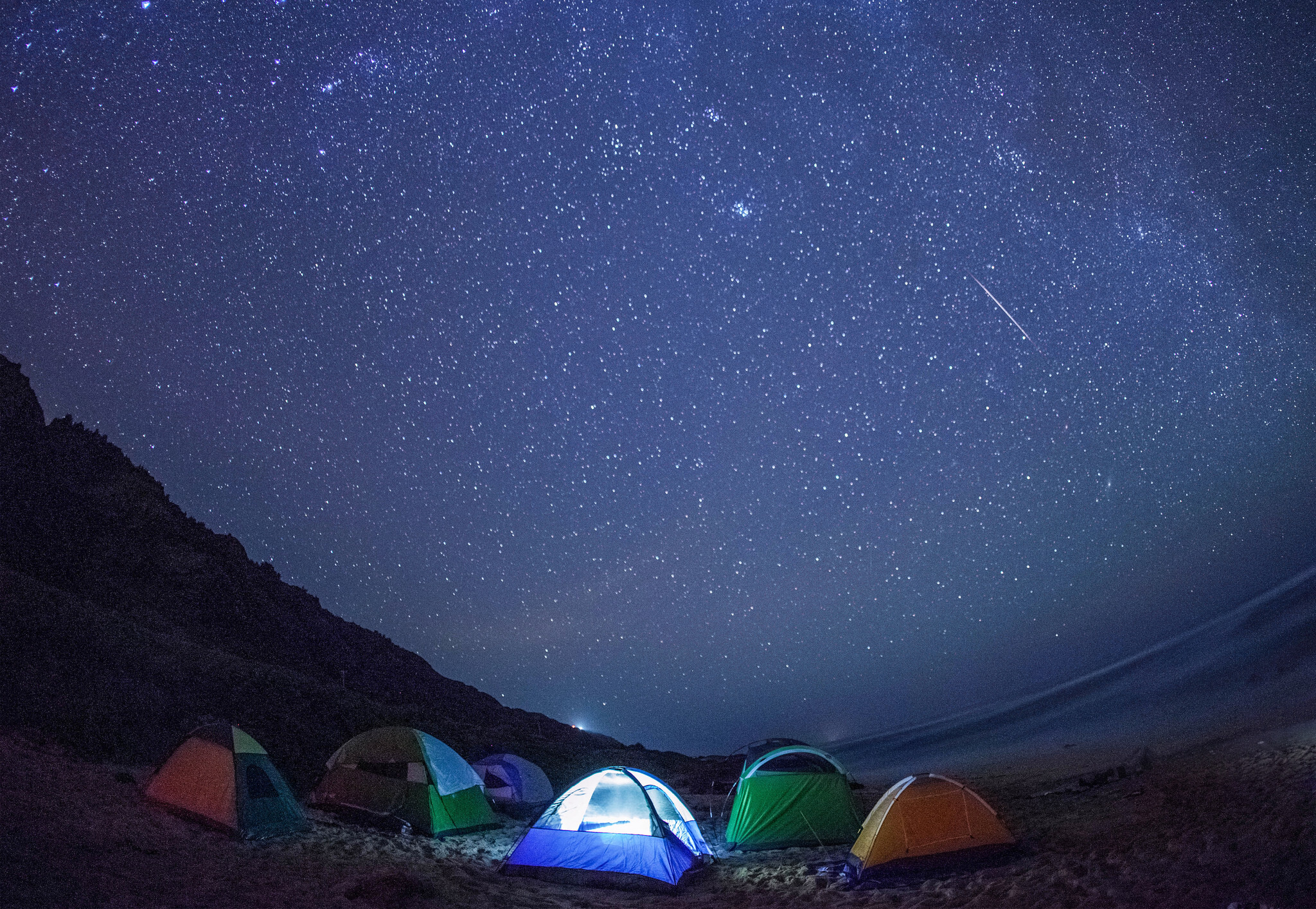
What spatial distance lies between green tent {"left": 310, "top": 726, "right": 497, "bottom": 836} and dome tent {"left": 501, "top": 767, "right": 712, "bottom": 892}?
9.95 ft

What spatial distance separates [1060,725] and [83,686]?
62596 mm

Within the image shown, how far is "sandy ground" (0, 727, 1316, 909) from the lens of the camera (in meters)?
8.41

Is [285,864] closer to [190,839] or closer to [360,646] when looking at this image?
[190,839]

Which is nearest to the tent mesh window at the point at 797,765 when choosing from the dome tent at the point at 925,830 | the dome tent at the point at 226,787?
the dome tent at the point at 925,830

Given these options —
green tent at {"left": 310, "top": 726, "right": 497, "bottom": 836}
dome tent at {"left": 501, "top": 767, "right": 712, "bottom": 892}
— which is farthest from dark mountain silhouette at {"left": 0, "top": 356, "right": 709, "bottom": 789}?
dome tent at {"left": 501, "top": 767, "right": 712, "bottom": 892}

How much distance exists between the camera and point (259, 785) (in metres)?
13.4

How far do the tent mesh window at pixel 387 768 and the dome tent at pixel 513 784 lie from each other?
4.16 meters

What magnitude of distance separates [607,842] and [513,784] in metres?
8.23

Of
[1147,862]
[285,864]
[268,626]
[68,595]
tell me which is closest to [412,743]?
[285,864]

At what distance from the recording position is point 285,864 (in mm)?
11492

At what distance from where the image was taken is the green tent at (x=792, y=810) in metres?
15.7

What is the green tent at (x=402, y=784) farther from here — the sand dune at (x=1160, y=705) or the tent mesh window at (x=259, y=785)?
the sand dune at (x=1160, y=705)

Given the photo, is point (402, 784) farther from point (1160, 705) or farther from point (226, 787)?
point (1160, 705)

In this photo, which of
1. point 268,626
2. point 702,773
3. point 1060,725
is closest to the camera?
point 702,773
